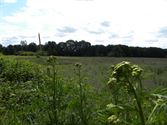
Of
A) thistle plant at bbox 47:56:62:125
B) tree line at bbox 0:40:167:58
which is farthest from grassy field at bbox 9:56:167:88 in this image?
tree line at bbox 0:40:167:58

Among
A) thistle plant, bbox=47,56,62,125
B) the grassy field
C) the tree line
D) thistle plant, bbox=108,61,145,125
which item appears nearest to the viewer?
thistle plant, bbox=108,61,145,125

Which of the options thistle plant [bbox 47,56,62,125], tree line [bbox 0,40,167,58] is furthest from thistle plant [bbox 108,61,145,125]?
tree line [bbox 0,40,167,58]

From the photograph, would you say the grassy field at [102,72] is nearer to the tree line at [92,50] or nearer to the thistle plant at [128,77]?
the thistle plant at [128,77]

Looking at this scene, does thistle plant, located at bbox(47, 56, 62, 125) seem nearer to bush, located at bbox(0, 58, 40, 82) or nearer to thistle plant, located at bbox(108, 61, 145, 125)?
thistle plant, located at bbox(108, 61, 145, 125)

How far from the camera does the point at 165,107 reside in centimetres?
276

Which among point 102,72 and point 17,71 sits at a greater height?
point 17,71

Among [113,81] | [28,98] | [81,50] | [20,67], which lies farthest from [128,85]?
[81,50]

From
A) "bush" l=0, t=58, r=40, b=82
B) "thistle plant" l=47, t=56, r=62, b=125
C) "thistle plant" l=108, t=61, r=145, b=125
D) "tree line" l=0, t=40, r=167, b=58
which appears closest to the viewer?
"thistle plant" l=108, t=61, r=145, b=125

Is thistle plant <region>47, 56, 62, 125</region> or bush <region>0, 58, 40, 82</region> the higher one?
→ thistle plant <region>47, 56, 62, 125</region>

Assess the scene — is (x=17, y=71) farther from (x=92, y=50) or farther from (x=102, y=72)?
(x=92, y=50)

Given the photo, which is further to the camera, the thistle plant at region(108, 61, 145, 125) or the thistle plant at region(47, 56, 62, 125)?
the thistle plant at region(47, 56, 62, 125)

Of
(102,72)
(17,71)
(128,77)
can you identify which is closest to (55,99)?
(128,77)

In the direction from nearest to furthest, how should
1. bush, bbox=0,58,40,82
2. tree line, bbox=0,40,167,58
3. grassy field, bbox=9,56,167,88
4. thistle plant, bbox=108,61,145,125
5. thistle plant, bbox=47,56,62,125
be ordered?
1. thistle plant, bbox=108,61,145,125
2. thistle plant, bbox=47,56,62,125
3. grassy field, bbox=9,56,167,88
4. bush, bbox=0,58,40,82
5. tree line, bbox=0,40,167,58

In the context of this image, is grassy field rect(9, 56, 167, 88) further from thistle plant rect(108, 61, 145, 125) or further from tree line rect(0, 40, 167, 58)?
tree line rect(0, 40, 167, 58)
